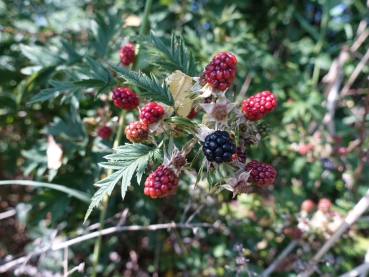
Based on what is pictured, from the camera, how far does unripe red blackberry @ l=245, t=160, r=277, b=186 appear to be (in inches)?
39.6

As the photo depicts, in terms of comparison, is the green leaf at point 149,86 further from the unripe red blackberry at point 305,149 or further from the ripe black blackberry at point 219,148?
the unripe red blackberry at point 305,149

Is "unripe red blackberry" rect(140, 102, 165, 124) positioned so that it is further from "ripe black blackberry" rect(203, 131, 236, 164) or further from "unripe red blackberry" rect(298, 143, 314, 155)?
"unripe red blackberry" rect(298, 143, 314, 155)

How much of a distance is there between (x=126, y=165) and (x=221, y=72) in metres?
0.44

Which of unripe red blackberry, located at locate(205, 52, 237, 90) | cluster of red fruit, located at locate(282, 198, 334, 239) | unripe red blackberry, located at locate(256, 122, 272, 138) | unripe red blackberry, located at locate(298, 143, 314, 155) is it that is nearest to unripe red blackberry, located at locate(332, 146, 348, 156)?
unripe red blackberry, located at locate(298, 143, 314, 155)

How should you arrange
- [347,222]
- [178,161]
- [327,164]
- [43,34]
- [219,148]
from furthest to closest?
[43,34] < [327,164] < [347,222] < [178,161] < [219,148]

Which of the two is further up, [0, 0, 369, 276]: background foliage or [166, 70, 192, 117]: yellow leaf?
[166, 70, 192, 117]: yellow leaf

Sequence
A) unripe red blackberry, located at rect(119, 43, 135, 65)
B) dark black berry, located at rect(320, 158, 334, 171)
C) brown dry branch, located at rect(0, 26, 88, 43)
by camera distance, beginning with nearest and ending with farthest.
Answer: unripe red blackberry, located at rect(119, 43, 135, 65) → dark black berry, located at rect(320, 158, 334, 171) → brown dry branch, located at rect(0, 26, 88, 43)

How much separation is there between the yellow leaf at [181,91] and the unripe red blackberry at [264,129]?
0.85ft

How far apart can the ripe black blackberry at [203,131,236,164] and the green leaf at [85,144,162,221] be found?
0.19 meters

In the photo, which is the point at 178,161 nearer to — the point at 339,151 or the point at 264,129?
the point at 264,129

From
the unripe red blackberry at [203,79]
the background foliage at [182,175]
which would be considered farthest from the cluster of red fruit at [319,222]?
the unripe red blackberry at [203,79]

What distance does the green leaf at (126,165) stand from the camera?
1.02m

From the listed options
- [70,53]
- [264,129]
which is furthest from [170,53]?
[70,53]

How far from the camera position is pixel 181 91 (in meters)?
1.13
